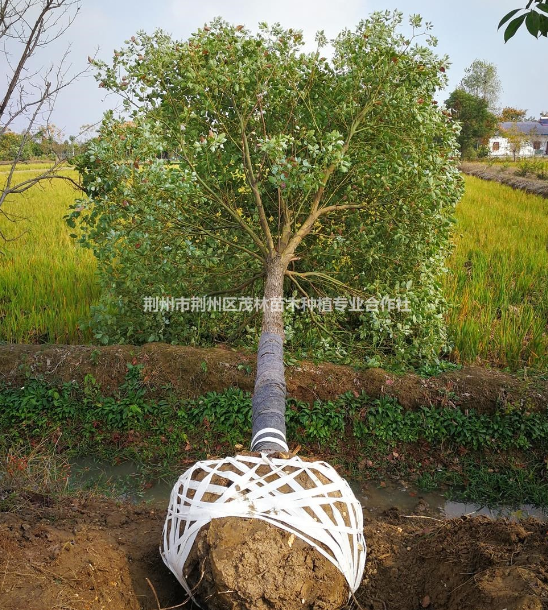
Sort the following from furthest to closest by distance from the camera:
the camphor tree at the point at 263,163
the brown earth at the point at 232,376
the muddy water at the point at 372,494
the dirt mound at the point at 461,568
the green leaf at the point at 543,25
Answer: the camphor tree at the point at 263,163
the brown earth at the point at 232,376
the muddy water at the point at 372,494
the green leaf at the point at 543,25
the dirt mound at the point at 461,568

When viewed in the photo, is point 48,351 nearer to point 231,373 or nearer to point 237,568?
point 231,373

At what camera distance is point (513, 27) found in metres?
2.37

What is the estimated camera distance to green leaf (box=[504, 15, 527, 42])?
7.73 ft

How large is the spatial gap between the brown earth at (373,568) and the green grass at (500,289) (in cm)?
330

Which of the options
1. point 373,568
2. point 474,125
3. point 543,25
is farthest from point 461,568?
point 474,125

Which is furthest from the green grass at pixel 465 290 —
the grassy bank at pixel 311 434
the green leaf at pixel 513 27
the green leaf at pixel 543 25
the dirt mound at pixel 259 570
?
the dirt mound at pixel 259 570

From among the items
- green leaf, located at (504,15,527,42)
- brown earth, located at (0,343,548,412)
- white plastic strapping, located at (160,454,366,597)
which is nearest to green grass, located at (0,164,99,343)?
brown earth, located at (0,343,548,412)

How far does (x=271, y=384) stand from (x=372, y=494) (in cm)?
147

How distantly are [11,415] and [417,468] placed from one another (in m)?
3.40

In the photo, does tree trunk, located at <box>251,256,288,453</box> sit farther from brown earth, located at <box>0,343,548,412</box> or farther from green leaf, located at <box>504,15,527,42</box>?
green leaf, located at <box>504,15,527,42</box>

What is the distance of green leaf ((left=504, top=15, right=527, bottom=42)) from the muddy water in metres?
2.97

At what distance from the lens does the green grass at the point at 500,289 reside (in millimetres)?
5715

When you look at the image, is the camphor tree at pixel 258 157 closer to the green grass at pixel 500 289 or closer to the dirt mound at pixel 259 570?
the green grass at pixel 500 289

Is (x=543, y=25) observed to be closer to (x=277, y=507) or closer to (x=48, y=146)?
(x=277, y=507)
